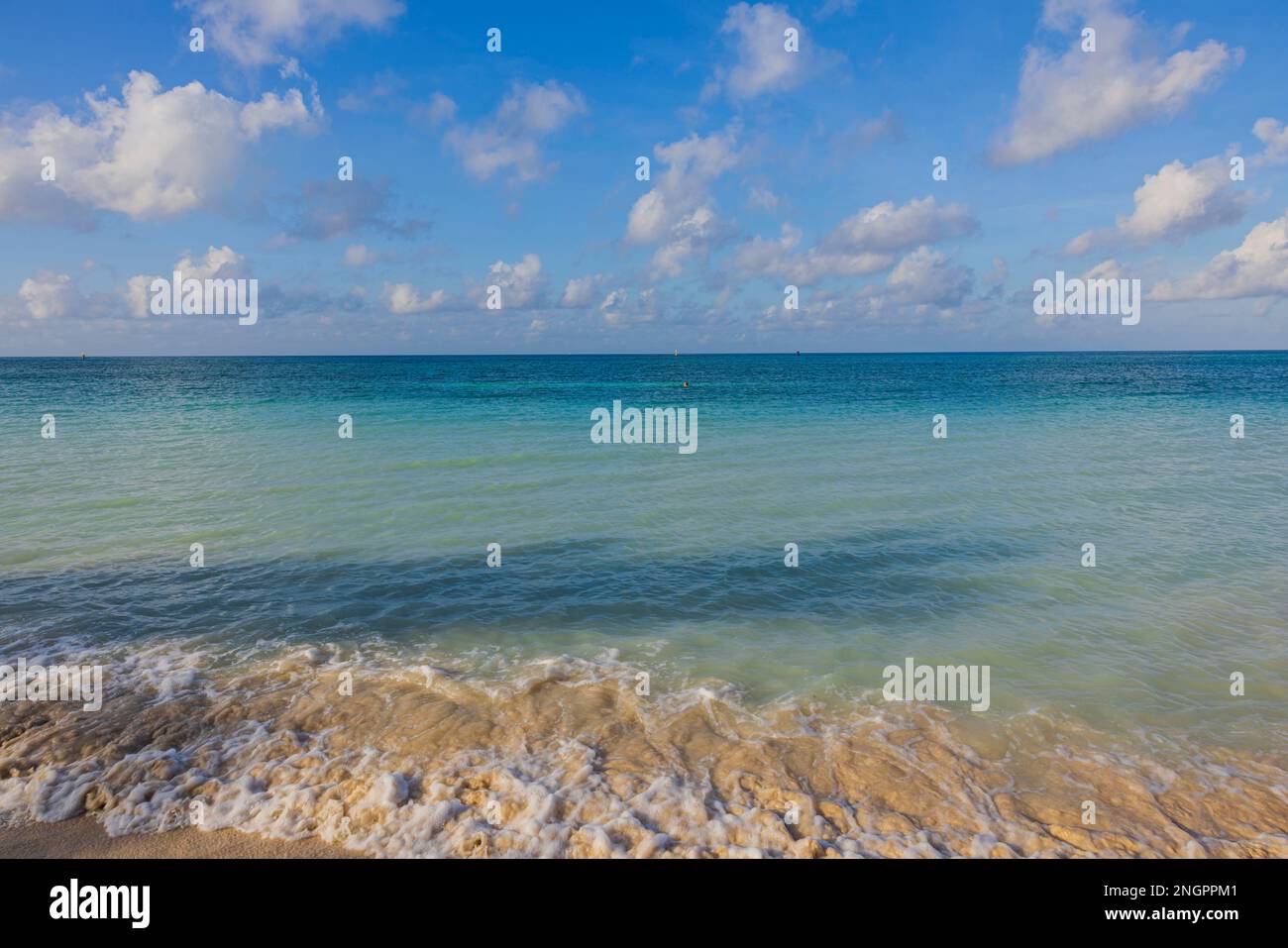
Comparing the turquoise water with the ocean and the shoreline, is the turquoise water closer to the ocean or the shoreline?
the ocean

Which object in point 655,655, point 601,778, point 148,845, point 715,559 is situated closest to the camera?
point 148,845

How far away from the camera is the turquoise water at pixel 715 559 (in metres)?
10.3

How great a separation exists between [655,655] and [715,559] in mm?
4650

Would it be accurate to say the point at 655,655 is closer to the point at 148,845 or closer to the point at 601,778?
the point at 601,778

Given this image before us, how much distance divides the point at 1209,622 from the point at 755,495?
11415mm

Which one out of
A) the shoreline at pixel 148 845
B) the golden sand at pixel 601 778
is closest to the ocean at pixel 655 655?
the golden sand at pixel 601 778

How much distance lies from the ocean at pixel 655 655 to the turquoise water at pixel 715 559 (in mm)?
100

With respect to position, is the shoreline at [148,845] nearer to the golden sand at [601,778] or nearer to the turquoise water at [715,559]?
the golden sand at [601,778]

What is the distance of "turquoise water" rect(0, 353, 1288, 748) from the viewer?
10.3 metres

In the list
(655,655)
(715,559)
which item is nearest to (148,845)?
(655,655)

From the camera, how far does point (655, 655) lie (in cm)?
1045

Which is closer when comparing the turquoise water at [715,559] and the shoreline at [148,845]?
the shoreline at [148,845]

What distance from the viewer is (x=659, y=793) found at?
23.1 feet

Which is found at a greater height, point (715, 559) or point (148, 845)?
point (715, 559)
